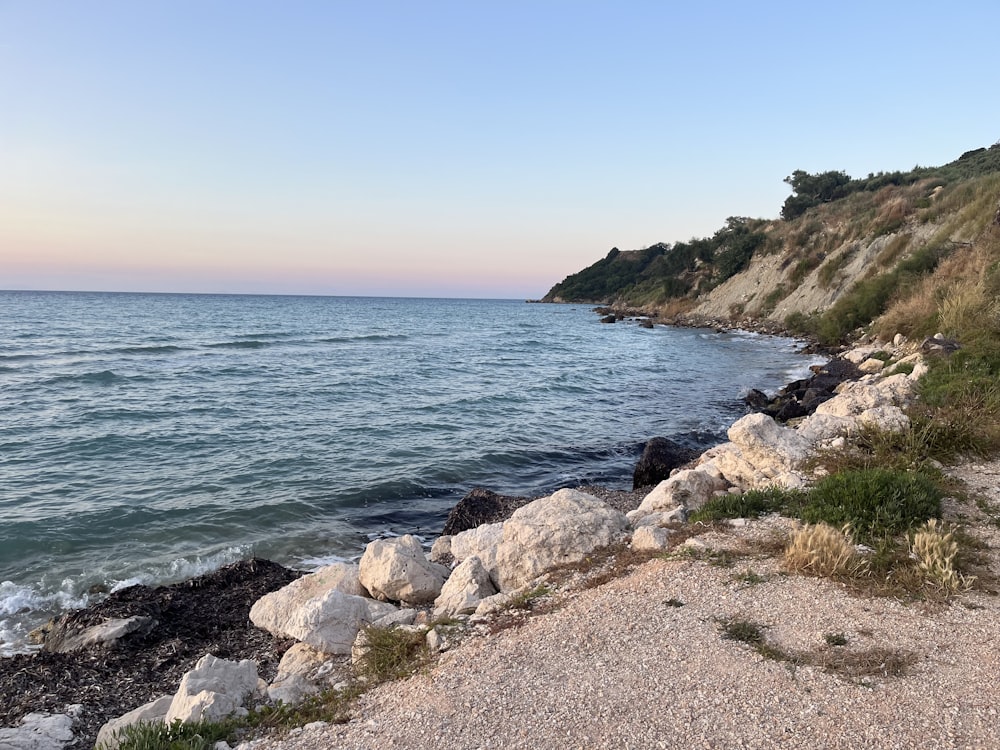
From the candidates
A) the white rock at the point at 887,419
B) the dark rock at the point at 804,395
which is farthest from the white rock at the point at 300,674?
the dark rock at the point at 804,395

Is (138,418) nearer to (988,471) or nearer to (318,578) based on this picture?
(318,578)

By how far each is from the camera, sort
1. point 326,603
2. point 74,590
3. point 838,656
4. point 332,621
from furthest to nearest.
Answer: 1. point 74,590
2. point 326,603
3. point 332,621
4. point 838,656

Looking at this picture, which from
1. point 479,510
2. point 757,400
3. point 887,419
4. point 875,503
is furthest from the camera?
point 757,400

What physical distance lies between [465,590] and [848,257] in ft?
152

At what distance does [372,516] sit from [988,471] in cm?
1028

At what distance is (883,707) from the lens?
4086 mm

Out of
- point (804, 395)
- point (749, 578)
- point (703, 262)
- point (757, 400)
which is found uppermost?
point (703, 262)

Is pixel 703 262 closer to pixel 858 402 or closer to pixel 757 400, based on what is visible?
pixel 757 400

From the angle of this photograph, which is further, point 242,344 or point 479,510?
point 242,344

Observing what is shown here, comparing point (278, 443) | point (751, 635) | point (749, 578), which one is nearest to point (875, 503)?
point (749, 578)

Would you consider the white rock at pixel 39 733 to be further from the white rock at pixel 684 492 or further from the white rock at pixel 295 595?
the white rock at pixel 684 492

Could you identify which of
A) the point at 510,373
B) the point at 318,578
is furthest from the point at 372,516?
the point at 510,373

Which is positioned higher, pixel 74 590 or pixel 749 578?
pixel 749 578

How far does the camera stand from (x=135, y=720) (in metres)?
5.12
